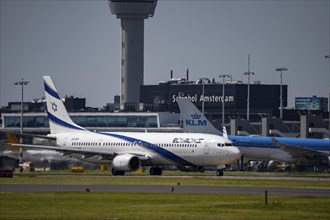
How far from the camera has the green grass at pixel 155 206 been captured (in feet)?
170

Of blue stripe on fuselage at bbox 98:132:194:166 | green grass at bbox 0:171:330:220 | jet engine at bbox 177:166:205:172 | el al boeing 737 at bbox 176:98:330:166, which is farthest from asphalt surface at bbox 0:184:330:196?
el al boeing 737 at bbox 176:98:330:166

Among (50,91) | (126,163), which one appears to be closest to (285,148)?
(126,163)

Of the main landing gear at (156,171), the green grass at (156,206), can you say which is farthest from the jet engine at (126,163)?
the green grass at (156,206)

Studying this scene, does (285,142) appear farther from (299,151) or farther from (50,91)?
(50,91)

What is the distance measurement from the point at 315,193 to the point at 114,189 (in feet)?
50.0

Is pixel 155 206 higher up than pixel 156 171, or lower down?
lower down

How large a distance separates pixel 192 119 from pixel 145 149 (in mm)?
55548

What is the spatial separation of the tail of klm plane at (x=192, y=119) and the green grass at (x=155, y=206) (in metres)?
92.6

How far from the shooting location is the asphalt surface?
7238cm

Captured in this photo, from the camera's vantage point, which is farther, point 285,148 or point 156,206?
point 285,148

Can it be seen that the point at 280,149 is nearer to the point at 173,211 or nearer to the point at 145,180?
the point at 145,180

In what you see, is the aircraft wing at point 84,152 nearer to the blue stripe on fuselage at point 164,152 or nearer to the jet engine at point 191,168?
the blue stripe on fuselage at point 164,152

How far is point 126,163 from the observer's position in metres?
106

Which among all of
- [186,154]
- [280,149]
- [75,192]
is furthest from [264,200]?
[280,149]
